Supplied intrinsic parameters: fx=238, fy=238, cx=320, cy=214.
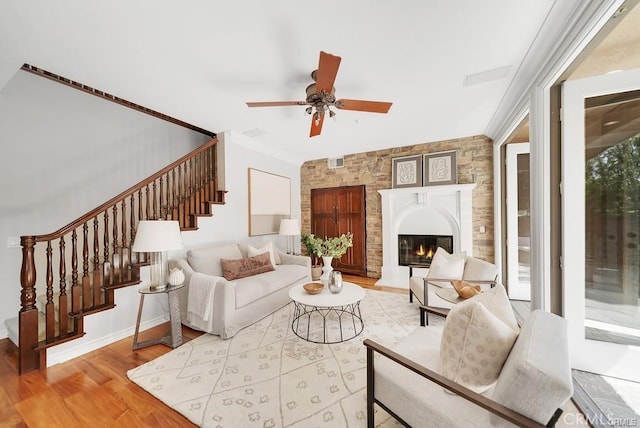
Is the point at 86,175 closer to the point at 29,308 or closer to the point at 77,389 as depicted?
the point at 29,308

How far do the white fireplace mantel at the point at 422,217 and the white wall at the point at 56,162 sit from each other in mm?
4002

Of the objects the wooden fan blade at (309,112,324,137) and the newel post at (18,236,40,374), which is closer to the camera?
the newel post at (18,236,40,374)

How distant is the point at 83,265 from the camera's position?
2.47m

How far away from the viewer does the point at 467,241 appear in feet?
13.9

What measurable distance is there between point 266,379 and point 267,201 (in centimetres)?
335

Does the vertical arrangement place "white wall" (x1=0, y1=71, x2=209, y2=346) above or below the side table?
above

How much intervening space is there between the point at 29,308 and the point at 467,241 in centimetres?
563

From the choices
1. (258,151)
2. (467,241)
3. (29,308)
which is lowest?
(29,308)

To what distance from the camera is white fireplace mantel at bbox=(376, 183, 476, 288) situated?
168 inches

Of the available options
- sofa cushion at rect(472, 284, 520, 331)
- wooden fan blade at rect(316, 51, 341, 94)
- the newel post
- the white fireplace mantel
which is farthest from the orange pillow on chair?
the newel post

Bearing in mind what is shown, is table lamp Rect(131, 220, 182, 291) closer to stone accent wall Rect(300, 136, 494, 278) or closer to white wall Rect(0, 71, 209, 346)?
white wall Rect(0, 71, 209, 346)

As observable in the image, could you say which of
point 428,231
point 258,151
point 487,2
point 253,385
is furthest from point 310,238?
point 487,2

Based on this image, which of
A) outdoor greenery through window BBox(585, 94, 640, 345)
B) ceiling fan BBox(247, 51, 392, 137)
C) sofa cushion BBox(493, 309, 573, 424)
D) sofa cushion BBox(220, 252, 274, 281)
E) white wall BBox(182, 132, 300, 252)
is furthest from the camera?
white wall BBox(182, 132, 300, 252)

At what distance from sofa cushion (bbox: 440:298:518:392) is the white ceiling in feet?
6.40
